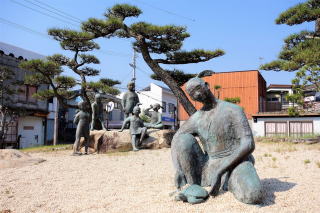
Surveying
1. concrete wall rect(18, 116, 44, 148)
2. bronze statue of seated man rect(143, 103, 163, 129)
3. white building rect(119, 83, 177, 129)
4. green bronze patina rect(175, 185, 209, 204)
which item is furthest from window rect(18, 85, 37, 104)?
green bronze patina rect(175, 185, 209, 204)

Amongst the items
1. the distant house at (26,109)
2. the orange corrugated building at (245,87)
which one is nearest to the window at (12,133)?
the distant house at (26,109)

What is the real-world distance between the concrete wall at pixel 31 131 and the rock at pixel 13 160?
478 inches

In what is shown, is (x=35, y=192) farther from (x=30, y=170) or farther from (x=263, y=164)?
(x=263, y=164)

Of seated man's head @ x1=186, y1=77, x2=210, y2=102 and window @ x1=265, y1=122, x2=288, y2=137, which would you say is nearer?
seated man's head @ x1=186, y1=77, x2=210, y2=102

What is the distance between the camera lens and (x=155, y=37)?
35.4ft

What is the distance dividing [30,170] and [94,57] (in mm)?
9518

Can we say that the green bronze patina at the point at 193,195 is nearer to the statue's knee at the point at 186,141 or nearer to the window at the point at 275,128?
the statue's knee at the point at 186,141

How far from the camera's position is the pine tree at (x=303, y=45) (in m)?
8.66

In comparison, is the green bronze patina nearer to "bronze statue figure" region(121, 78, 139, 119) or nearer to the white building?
"bronze statue figure" region(121, 78, 139, 119)

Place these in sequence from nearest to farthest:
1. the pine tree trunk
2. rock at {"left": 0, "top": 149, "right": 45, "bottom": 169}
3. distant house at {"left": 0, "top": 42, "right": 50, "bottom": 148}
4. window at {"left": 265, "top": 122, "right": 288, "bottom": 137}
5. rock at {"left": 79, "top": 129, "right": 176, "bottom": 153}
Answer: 1. rock at {"left": 0, "top": 149, "right": 45, "bottom": 169}
2. rock at {"left": 79, "top": 129, "right": 176, "bottom": 153}
3. the pine tree trunk
4. distant house at {"left": 0, "top": 42, "right": 50, "bottom": 148}
5. window at {"left": 265, "top": 122, "right": 288, "bottom": 137}

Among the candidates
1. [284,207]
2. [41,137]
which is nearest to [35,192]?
[284,207]

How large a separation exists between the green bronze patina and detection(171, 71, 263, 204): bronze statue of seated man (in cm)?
10

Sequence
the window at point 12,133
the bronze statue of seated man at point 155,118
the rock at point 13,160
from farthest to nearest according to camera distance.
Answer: the window at point 12,133
the bronze statue of seated man at point 155,118
the rock at point 13,160

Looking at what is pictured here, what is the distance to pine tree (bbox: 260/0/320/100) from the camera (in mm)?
8664
